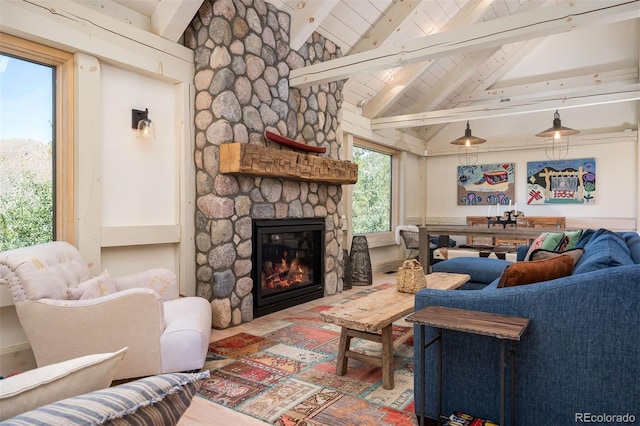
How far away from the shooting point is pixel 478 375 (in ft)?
6.17

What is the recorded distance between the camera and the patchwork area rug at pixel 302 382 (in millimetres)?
2111

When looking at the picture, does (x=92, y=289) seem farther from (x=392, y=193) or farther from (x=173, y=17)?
(x=392, y=193)

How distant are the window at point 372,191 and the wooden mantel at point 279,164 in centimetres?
167

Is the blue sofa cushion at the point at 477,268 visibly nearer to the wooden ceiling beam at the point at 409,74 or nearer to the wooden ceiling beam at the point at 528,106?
the wooden ceiling beam at the point at 528,106

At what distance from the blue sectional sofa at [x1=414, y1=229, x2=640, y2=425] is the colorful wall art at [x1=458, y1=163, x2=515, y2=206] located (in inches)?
244

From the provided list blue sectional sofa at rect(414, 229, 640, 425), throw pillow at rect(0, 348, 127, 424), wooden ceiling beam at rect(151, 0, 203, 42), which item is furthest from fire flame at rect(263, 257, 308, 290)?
throw pillow at rect(0, 348, 127, 424)

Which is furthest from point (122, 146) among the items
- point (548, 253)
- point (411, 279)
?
point (548, 253)

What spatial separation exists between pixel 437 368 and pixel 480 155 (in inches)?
272

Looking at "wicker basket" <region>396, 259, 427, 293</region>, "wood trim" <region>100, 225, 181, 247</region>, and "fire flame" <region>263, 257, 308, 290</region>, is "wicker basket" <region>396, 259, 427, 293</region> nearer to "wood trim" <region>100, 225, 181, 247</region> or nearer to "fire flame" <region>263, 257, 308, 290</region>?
"fire flame" <region>263, 257, 308, 290</region>

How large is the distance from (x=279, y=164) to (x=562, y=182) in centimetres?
584

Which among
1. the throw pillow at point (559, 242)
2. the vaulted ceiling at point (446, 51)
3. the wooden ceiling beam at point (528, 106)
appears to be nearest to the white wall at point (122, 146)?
the vaulted ceiling at point (446, 51)

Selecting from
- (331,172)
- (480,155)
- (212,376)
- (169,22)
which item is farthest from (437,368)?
(480,155)

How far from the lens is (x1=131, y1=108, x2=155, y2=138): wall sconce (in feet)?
10.7

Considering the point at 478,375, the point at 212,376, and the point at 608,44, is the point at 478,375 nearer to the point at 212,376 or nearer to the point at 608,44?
the point at 212,376
